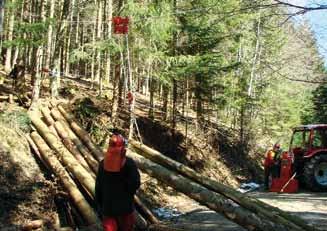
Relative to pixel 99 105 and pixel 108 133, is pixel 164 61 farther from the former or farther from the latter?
pixel 108 133

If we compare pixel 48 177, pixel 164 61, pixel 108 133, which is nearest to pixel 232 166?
pixel 164 61

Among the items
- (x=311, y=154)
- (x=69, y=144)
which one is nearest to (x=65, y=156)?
(x=69, y=144)

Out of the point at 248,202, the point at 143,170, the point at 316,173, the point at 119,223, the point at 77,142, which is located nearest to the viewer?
the point at 119,223

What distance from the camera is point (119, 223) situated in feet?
22.7

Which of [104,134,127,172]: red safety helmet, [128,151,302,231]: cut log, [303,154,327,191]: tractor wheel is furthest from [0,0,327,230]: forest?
[303,154,327,191]: tractor wheel

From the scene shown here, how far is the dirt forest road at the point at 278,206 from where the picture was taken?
1086 cm

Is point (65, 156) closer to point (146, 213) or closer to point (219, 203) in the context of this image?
point (146, 213)

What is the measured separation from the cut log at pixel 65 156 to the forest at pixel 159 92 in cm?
2

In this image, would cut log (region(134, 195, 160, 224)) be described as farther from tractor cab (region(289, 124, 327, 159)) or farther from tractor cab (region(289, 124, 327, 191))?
tractor cab (region(289, 124, 327, 159))

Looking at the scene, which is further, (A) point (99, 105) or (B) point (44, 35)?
(A) point (99, 105)

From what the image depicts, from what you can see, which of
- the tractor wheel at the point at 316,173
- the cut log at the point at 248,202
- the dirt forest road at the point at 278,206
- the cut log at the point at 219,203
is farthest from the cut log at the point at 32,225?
the tractor wheel at the point at 316,173

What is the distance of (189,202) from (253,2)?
11.0m

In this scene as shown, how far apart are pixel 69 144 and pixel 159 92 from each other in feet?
52.7

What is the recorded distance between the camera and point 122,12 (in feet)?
53.3
